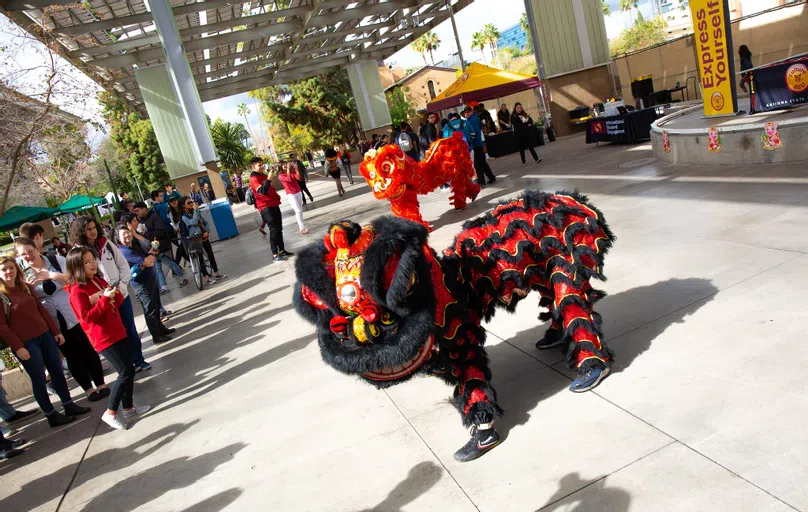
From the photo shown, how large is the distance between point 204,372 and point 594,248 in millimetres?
4398

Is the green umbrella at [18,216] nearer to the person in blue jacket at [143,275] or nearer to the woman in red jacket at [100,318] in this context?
the person in blue jacket at [143,275]

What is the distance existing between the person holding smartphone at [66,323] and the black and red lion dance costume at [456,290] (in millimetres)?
4057

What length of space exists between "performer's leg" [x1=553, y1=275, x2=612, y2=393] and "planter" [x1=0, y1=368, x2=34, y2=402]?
6.53 meters

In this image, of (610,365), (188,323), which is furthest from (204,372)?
(610,365)

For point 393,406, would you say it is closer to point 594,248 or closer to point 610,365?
point 610,365

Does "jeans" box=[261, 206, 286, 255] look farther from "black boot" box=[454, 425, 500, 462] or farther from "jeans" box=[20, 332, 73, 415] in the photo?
"black boot" box=[454, 425, 500, 462]

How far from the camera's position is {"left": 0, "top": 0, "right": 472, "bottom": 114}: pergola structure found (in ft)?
59.9

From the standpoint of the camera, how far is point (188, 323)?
27.0 feet

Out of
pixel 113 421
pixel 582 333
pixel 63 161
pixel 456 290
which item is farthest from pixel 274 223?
pixel 63 161

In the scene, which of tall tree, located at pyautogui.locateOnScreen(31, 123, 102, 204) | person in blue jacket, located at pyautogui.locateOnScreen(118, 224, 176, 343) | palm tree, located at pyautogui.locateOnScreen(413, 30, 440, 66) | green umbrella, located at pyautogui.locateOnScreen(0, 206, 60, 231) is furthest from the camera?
palm tree, located at pyautogui.locateOnScreen(413, 30, 440, 66)

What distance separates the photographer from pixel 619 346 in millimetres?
4027

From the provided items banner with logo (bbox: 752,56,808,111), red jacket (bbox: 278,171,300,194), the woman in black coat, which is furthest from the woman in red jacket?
the woman in black coat

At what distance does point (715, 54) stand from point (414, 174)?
5912 millimetres

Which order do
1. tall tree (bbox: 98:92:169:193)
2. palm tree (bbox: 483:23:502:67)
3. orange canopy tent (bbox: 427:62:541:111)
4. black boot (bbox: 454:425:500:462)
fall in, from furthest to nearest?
palm tree (bbox: 483:23:502:67) → tall tree (bbox: 98:92:169:193) → orange canopy tent (bbox: 427:62:541:111) → black boot (bbox: 454:425:500:462)
